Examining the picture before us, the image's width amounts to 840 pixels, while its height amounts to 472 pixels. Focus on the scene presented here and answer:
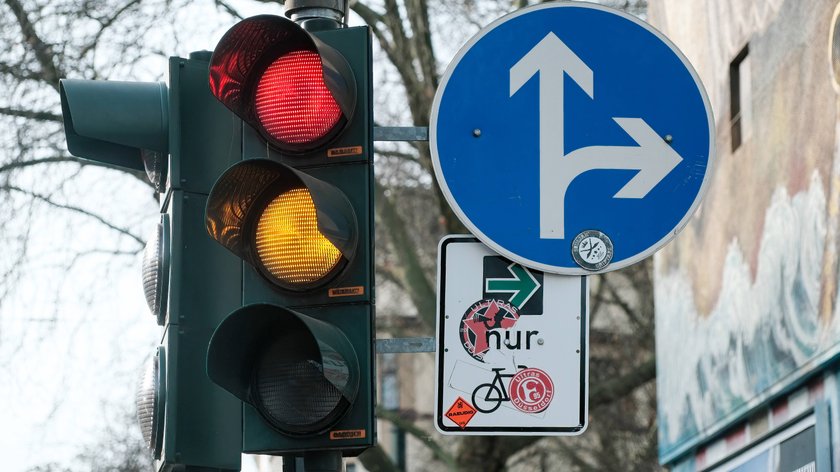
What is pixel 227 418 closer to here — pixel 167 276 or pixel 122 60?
pixel 167 276

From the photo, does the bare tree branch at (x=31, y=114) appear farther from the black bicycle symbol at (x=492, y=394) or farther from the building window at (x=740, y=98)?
the black bicycle symbol at (x=492, y=394)

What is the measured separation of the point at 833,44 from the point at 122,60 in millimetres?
7826

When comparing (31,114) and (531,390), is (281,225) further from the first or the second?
(31,114)

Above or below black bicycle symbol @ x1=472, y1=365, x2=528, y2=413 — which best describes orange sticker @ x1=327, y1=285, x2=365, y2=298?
above

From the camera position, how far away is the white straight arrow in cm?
399

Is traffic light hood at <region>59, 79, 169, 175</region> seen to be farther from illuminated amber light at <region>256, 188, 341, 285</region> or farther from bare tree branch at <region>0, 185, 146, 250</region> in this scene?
bare tree branch at <region>0, 185, 146, 250</region>

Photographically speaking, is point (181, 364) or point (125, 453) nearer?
point (181, 364)

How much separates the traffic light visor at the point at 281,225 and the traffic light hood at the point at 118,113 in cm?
72

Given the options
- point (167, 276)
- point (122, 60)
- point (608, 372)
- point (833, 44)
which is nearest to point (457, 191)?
point (167, 276)

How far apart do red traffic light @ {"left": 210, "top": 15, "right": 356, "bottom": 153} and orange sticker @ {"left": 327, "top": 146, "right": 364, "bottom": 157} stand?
0.10 ft

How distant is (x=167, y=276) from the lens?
426 centimetres

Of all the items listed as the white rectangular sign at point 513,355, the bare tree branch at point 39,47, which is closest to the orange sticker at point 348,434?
the white rectangular sign at point 513,355

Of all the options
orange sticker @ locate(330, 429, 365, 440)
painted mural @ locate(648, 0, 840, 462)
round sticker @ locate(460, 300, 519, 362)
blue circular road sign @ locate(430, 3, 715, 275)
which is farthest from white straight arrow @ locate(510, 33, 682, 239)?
painted mural @ locate(648, 0, 840, 462)

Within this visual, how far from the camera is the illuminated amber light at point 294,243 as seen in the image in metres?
3.67
